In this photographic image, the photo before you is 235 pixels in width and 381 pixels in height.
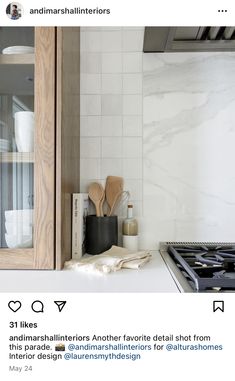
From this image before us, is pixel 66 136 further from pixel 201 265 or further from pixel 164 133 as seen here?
pixel 201 265

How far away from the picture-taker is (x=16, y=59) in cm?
89

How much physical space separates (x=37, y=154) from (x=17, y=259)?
0.95 ft

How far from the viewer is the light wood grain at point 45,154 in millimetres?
836

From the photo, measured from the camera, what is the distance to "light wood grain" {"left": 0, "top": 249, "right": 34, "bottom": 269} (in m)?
0.84

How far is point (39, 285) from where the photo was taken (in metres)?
0.70

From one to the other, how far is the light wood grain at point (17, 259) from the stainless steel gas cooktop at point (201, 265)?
380mm
